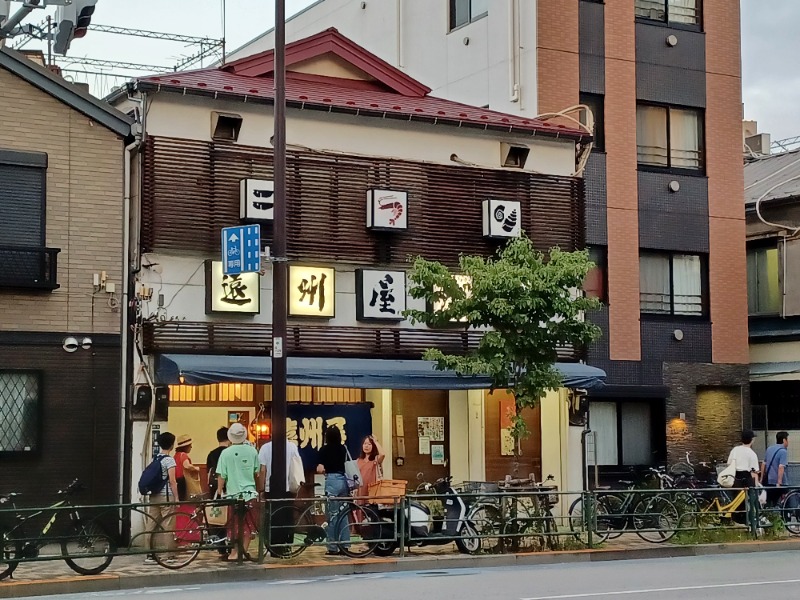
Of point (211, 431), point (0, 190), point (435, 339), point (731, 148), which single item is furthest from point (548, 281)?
point (731, 148)

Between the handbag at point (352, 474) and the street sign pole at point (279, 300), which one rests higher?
the street sign pole at point (279, 300)

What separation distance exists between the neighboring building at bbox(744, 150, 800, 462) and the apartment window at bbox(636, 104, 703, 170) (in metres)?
2.33

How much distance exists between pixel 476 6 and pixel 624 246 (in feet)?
22.2

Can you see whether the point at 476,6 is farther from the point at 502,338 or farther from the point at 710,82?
the point at 502,338

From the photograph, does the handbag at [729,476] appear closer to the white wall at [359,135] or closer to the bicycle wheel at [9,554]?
the white wall at [359,135]

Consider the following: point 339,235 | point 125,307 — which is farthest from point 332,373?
point 125,307

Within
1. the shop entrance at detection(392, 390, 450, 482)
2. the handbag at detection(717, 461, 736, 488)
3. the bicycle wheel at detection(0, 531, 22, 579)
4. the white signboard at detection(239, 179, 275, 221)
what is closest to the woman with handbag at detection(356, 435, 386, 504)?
the shop entrance at detection(392, 390, 450, 482)

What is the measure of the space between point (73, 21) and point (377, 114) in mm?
9484

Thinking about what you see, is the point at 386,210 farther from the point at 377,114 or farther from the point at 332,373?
the point at 332,373

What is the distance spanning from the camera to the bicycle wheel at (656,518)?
20.7 m

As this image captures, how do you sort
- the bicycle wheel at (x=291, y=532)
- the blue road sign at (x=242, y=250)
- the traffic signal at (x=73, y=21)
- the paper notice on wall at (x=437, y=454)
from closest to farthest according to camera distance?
the traffic signal at (x=73, y=21) → the bicycle wheel at (x=291, y=532) → the blue road sign at (x=242, y=250) → the paper notice on wall at (x=437, y=454)

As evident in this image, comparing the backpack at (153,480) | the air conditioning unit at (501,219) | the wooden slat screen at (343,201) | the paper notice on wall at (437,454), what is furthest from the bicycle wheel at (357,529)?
the air conditioning unit at (501,219)

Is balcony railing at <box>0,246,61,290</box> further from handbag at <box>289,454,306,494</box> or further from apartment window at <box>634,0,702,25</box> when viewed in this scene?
apartment window at <box>634,0,702,25</box>

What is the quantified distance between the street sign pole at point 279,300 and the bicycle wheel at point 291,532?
452 mm
